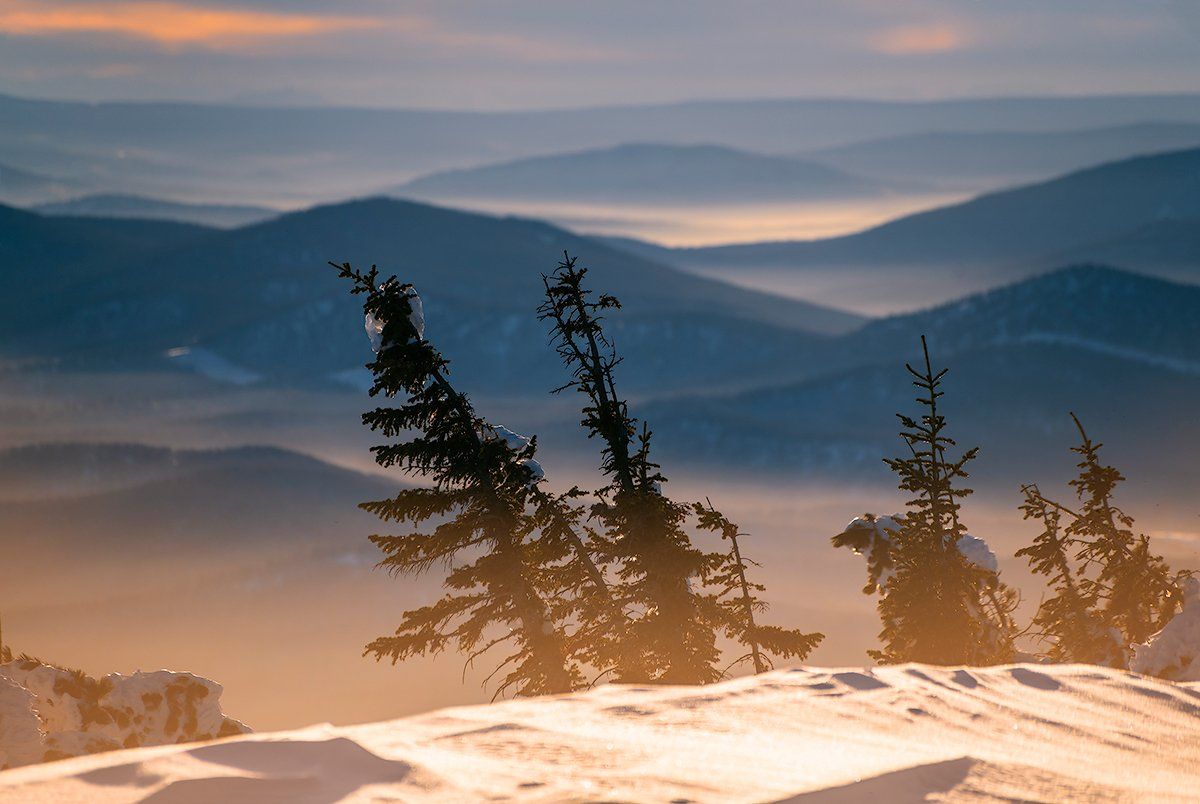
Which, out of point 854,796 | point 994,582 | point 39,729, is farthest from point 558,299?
point 854,796

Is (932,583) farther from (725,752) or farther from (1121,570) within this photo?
(725,752)

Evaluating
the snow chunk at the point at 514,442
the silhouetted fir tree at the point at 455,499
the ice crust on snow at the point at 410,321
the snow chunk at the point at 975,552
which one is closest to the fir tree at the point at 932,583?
the snow chunk at the point at 975,552

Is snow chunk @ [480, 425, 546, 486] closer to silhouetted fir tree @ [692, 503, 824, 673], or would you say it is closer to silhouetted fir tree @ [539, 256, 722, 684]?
silhouetted fir tree @ [539, 256, 722, 684]

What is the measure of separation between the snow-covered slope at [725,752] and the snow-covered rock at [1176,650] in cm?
631

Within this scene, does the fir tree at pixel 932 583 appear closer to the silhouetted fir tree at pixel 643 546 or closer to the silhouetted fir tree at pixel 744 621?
the silhouetted fir tree at pixel 744 621

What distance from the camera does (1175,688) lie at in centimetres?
1512

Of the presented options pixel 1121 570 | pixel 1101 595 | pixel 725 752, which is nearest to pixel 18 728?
pixel 725 752

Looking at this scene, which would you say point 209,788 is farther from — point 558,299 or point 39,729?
point 558,299

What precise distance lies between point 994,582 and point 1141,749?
1635 centimetres

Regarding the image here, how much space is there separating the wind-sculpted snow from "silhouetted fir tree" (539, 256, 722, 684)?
363 inches

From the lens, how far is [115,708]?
17734mm

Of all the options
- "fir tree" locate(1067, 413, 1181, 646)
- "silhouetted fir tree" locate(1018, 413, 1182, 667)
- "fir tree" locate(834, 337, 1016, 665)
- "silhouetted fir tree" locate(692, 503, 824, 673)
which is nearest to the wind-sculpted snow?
"silhouetted fir tree" locate(692, 503, 824, 673)

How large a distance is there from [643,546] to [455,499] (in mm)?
3700

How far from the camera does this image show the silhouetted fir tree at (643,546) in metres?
25.8
